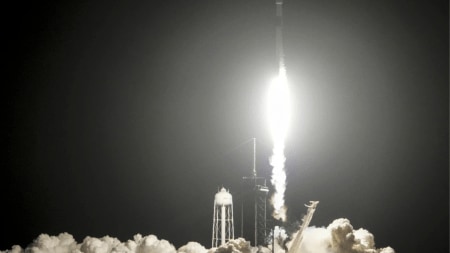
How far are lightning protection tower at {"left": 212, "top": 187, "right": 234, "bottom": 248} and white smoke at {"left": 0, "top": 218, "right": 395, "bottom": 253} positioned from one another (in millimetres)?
1340

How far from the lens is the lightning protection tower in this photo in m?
44.0

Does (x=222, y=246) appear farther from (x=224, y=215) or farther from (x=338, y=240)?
(x=338, y=240)

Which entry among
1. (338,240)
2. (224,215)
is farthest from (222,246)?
(338,240)

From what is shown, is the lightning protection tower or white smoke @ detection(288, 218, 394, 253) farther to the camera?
the lightning protection tower

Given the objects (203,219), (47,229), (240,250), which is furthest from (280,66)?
(47,229)

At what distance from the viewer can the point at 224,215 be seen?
44.0m

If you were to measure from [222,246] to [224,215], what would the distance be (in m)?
3.46

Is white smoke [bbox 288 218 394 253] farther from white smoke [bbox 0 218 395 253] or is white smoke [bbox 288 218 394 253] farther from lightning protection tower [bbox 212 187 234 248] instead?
lightning protection tower [bbox 212 187 234 248]

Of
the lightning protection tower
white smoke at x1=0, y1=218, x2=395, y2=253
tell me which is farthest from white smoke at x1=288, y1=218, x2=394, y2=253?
the lightning protection tower

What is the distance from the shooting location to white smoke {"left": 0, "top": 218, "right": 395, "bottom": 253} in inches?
1612

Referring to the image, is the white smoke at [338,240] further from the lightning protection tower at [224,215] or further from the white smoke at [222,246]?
the lightning protection tower at [224,215]

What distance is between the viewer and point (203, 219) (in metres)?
51.9

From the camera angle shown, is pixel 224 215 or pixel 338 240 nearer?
pixel 338 240

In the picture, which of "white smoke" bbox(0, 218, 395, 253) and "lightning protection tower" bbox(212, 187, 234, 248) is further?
"lightning protection tower" bbox(212, 187, 234, 248)
